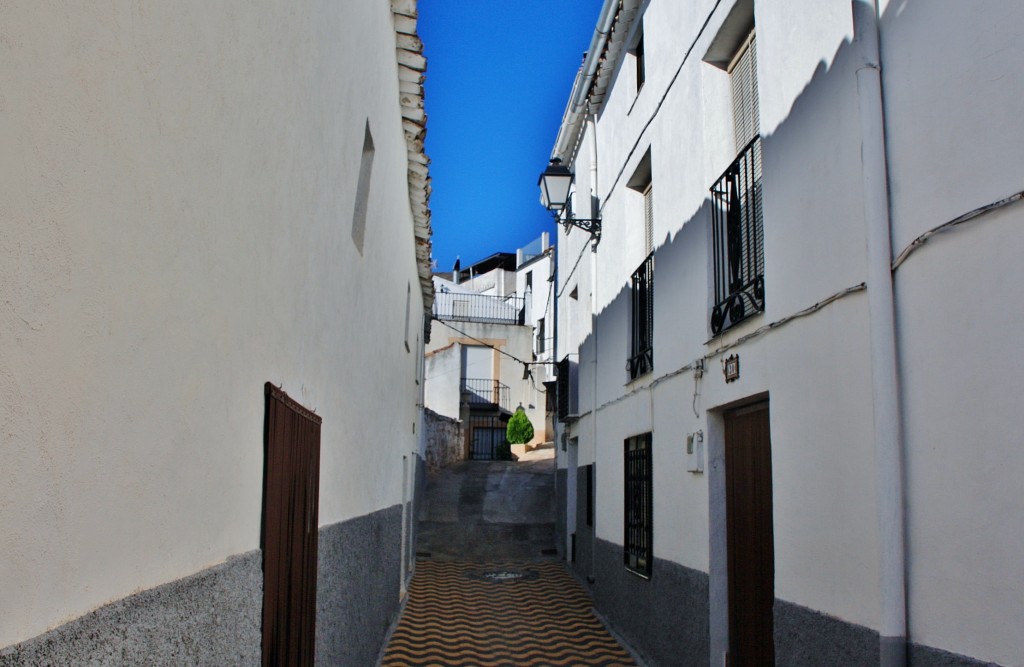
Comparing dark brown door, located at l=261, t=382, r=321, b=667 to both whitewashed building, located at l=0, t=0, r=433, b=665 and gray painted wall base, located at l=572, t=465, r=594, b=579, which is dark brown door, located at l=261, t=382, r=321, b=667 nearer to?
whitewashed building, located at l=0, t=0, r=433, b=665

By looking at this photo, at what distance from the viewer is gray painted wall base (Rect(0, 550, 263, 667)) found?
1550 mm

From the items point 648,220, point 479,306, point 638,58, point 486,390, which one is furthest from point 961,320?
point 479,306

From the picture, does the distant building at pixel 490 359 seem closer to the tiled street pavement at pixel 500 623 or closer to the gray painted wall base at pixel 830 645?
the tiled street pavement at pixel 500 623

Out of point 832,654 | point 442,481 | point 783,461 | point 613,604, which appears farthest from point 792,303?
point 442,481

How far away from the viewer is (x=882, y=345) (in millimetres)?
3635

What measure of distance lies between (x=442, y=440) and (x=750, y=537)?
18599 millimetres

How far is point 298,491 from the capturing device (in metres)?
3.79

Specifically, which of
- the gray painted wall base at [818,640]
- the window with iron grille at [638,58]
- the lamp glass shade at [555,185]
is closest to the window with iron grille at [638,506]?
the gray painted wall base at [818,640]

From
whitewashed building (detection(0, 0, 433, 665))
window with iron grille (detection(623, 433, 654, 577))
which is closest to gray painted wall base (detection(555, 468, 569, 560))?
window with iron grille (detection(623, 433, 654, 577))

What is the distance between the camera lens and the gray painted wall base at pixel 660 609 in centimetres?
632

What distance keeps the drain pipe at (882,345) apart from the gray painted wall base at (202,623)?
2.45 meters

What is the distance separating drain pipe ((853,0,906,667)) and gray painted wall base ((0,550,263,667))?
2448 millimetres

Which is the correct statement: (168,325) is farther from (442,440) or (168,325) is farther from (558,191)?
(442,440)

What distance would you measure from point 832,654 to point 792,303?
5.96 feet
